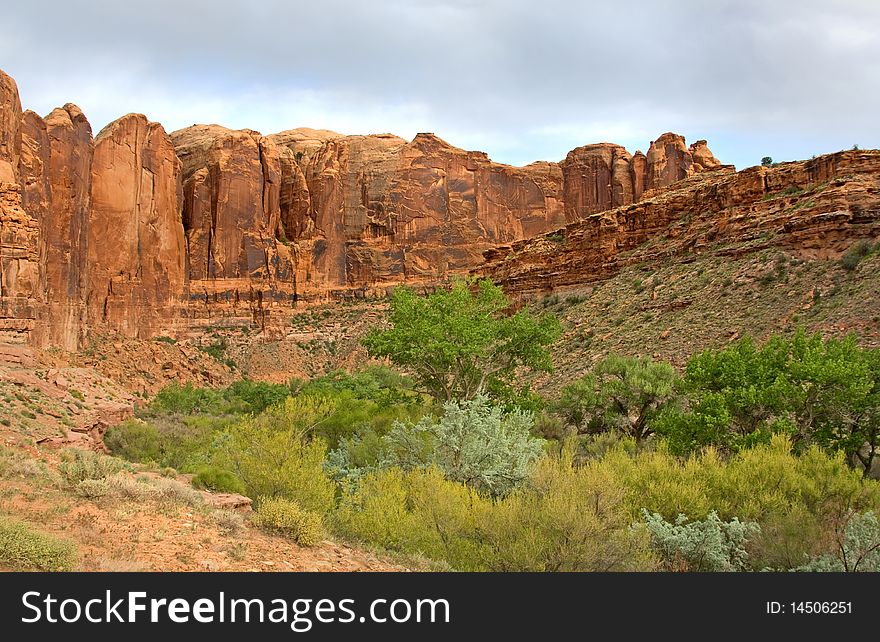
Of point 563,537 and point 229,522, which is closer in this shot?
point 563,537

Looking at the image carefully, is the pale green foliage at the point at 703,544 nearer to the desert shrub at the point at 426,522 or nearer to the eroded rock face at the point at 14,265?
the desert shrub at the point at 426,522

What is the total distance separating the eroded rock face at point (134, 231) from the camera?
2291 inches

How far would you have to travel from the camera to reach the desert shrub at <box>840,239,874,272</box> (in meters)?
29.5

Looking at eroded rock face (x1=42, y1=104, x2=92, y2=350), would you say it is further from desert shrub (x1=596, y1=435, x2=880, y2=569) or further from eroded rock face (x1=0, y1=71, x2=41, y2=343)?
desert shrub (x1=596, y1=435, x2=880, y2=569)

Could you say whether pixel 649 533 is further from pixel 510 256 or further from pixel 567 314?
pixel 510 256

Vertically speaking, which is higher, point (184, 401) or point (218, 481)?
point (184, 401)

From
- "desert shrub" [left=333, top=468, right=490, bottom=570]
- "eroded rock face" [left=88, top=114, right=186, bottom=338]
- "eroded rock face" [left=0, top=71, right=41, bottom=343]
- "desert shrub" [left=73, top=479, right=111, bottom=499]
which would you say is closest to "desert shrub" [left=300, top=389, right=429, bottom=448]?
"desert shrub" [left=333, top=468, right=490, bottom=570]

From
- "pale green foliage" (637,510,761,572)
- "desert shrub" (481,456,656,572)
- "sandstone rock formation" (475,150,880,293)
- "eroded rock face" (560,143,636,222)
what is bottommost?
"pale green foliage" (637,510,761,572)

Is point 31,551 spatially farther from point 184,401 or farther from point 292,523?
point 184,401

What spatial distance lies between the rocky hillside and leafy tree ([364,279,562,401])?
845 inches

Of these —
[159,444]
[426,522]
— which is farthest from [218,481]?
[159,444]

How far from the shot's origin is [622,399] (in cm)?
2342

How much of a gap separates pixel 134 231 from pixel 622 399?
51.2 m

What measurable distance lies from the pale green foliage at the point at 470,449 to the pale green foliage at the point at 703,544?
3.82m
